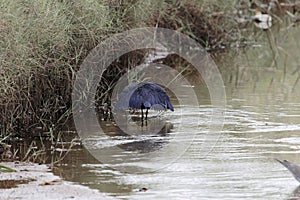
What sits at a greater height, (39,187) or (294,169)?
(294,169)

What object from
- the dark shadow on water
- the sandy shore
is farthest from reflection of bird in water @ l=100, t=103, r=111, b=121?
the dark shadow on water

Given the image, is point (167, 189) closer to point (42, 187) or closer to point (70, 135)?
point (42, 187)

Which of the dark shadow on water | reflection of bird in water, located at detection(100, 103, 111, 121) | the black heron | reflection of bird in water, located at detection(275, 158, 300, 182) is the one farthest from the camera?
reflection of bird in water, located at detection(100, 103, 111, 121)

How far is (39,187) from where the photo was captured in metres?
6.27

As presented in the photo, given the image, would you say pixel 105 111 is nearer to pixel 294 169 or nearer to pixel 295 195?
pixel 294 169

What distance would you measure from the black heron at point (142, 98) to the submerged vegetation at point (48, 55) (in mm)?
373

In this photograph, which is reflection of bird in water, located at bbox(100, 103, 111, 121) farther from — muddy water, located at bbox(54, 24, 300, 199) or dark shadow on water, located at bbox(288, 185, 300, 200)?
dark shadow on water, located at bbox(288, 185, 300, 200)

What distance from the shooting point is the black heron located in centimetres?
861

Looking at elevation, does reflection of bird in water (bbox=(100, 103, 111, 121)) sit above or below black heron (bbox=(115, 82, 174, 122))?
below

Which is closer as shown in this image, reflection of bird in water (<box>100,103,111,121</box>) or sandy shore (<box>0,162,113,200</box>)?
sandy shore (<box>0,162,113,200</box>)

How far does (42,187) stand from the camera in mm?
6270

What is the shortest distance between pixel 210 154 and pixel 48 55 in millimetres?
2194

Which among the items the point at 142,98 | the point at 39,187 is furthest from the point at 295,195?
the point at 142,98

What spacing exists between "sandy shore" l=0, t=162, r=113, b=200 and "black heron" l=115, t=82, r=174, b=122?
194 centimetres
